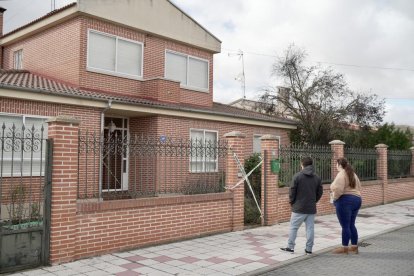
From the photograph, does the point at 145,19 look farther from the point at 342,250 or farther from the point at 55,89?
the point at 342,250

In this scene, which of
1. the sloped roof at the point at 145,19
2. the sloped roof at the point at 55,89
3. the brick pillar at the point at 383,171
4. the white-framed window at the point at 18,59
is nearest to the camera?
the sloped roof at the point at 55,89

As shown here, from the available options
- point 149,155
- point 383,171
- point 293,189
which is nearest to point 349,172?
point 293,189

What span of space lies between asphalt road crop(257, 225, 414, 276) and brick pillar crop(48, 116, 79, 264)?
122 inches

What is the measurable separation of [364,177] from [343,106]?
6225mm

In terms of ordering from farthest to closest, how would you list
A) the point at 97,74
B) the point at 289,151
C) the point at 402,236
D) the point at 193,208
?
the point at 97,74, the point at 289,151, the point at 402,236, the point at 193,208

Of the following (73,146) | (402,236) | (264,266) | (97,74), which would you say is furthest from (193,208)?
(97,74)

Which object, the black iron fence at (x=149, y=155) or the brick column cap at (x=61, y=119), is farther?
the black iron fence at (x=149, y=155)

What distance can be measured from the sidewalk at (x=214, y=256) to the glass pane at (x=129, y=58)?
804 cm

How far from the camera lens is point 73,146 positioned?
Answer: 22.2 feet

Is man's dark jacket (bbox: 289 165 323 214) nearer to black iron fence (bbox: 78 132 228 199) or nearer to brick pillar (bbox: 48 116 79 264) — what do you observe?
black iron fence (bbox: 78 132 228 199)

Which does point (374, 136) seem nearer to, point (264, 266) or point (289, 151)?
point (289, 151)

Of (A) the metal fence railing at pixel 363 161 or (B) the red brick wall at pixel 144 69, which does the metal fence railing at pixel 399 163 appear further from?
(B) the red brick wall at pixel 144 69

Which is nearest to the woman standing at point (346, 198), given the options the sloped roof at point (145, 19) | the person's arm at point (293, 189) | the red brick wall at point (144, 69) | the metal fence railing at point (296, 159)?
the person's arm at point (293, 189)

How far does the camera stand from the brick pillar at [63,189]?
6.49 metres
